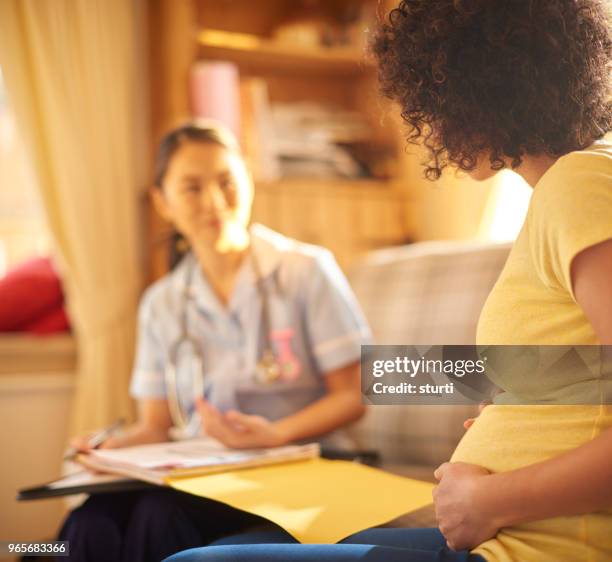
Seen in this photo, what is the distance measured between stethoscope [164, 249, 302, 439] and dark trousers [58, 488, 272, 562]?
0.29 m

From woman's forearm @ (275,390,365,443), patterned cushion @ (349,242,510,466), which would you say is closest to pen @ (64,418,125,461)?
woman's forearm @ (275,390,365,443)

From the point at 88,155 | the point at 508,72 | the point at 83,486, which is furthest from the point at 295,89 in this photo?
the point at 508,72

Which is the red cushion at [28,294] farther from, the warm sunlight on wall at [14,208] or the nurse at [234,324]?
the nurse at [234,324]

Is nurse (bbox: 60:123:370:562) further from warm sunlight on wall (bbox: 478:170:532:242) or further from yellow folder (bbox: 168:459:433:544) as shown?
warm sunlight on wall (bbox: 478:170:532:242)

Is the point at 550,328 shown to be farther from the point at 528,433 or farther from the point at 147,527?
the point at 147,527

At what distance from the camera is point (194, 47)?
75.9 inches

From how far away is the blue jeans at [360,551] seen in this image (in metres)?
0.58

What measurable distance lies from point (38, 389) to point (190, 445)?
0.86 metres

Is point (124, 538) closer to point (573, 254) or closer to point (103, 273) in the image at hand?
point (573, 254)

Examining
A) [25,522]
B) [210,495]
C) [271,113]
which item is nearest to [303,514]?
[210,495]

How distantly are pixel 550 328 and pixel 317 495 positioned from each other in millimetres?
359

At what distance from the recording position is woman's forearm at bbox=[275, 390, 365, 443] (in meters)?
1.12

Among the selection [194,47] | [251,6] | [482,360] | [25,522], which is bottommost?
[25,522]

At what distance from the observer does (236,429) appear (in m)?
1.03
